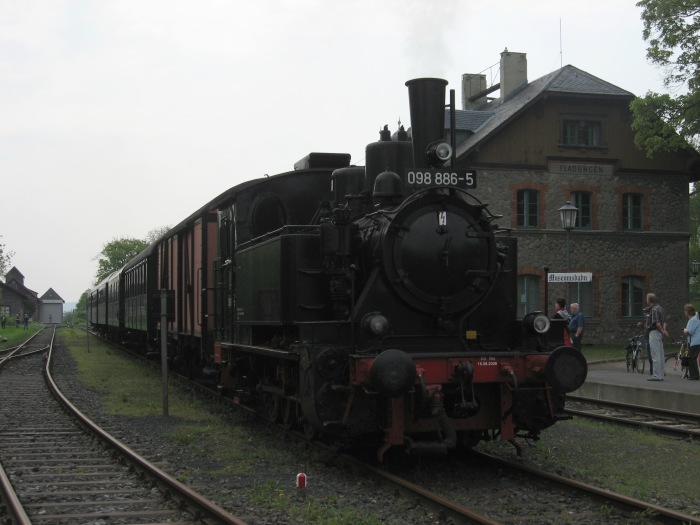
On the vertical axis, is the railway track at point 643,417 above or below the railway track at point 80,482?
below

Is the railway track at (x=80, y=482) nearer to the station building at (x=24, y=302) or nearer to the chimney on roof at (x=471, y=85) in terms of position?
the chimney on roof at (x=471, y=85)

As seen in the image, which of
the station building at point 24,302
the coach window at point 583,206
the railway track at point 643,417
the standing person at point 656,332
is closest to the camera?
the railway track at point 643,417

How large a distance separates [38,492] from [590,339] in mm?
23636

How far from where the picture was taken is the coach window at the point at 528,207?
28.0m

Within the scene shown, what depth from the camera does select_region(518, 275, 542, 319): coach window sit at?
27445 millimetres

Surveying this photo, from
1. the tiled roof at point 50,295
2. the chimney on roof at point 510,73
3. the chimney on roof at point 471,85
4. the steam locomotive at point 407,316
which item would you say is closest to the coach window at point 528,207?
the chimney on roof at point 510,73

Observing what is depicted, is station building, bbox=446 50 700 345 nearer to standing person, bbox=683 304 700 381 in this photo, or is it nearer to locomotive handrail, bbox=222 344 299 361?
standing person, bbox=683 304 700 381

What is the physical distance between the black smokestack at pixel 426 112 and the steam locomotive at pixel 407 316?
0.01m

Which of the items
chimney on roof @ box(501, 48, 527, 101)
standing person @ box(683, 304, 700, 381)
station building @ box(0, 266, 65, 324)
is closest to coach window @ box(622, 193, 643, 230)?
chimney on roof @ box(501, 48, 527, 101)

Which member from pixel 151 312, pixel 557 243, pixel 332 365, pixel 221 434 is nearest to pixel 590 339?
pixel 557 243

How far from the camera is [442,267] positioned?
7703mm

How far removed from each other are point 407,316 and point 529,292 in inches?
814

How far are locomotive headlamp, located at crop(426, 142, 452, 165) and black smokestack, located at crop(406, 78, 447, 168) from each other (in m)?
0.13

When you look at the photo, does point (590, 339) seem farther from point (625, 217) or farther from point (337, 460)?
point (337, 460)
